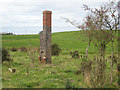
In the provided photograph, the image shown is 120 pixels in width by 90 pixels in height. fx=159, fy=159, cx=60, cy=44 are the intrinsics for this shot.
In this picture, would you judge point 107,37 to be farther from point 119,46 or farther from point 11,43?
point 11,43

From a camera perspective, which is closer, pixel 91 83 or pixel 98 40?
pixel 91 83

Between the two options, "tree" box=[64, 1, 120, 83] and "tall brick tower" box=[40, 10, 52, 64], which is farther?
"tall brick tower" box=[40, 10, 52, 64]

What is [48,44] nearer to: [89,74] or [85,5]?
[85,5]

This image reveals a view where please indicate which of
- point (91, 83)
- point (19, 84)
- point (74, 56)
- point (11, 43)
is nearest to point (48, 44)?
point (74, 56)

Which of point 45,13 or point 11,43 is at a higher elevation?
point 45,13

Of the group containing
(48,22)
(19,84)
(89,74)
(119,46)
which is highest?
(48,22)

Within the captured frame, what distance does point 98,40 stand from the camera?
314 inches

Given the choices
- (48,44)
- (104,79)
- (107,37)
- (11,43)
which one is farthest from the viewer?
(11,43)

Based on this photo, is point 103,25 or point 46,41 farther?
point 46,41

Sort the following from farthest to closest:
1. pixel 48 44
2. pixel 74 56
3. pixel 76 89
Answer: pixel 74 56 < pixel 48 44 < pixel 76 89

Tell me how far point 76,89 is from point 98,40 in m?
2.95

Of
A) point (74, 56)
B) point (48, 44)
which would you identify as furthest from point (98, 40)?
point (74, 56)

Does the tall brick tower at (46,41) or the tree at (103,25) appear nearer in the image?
the tree at (103,25)

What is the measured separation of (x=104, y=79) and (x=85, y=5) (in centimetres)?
359
